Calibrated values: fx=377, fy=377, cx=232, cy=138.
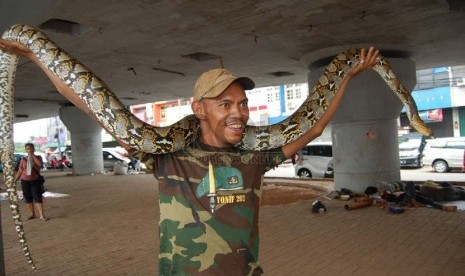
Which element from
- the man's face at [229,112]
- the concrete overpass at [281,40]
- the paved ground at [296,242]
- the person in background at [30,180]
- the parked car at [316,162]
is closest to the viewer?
the man's face at [229,112]

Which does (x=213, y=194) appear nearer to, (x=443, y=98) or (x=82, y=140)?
(x=82, y=140)

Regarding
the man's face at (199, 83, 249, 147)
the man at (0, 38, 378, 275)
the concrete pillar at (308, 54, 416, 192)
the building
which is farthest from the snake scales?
the building

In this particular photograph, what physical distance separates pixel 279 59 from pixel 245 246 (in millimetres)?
11702

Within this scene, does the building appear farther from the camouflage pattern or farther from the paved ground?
the camouflage pattern

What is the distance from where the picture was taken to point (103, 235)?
7602mm

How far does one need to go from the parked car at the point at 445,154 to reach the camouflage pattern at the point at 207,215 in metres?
20.4

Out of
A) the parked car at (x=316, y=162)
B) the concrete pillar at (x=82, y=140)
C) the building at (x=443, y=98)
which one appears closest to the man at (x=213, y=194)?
the parked car at (x=316, y=162)

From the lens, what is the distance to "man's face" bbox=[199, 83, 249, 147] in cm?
216

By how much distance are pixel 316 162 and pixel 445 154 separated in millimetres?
7141

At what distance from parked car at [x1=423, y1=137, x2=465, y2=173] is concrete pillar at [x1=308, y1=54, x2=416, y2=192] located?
1039 cm

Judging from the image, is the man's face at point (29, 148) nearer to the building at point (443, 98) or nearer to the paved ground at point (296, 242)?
the paved ground at point (296, 242)

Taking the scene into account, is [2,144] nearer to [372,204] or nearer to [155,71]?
[372,204]

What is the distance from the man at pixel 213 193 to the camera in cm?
206

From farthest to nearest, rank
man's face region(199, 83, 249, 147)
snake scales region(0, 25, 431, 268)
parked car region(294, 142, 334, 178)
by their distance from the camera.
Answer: parked car region(294, 142, 334, 178)
snake scales region(0, 25, 431, 268)
man's face region(199, 83, 249, 147)
